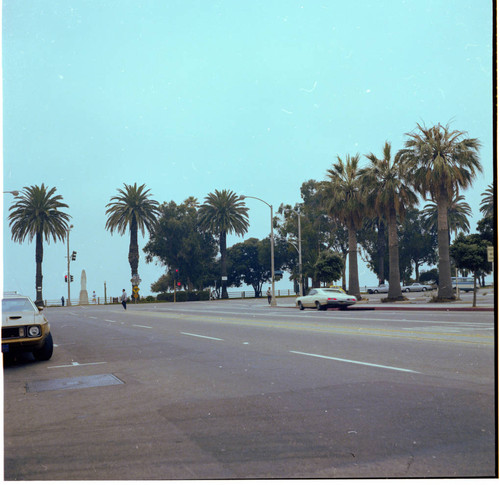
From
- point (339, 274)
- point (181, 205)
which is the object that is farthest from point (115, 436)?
point (181, 205)

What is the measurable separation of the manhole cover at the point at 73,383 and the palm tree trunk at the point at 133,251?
61.2m

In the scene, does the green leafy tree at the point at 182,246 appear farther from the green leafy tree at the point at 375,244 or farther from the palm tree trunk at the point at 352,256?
the palm tree trunk at the point at 352,256

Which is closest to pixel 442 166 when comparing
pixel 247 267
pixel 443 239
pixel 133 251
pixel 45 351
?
pixel 443 239

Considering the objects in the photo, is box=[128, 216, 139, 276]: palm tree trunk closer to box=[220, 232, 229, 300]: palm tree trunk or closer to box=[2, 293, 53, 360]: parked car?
box=[220, 232, 229, 300]: palm tree trunk

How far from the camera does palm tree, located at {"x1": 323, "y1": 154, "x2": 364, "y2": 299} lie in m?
49.1

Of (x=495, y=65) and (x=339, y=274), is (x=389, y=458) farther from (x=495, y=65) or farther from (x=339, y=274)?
(x=339, y=274)

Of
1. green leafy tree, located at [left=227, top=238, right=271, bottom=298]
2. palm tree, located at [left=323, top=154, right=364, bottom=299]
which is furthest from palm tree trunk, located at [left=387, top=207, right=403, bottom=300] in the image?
green leafy tree, located at [left=227, top=238, right=271, bottom=298]

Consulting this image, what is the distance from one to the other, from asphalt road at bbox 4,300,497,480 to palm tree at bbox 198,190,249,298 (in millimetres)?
66365

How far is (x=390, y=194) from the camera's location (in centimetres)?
4397

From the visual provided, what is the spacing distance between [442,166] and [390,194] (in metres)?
7.57

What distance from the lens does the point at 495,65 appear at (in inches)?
170

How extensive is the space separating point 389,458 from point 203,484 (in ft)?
5.44

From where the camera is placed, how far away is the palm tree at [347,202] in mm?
49062

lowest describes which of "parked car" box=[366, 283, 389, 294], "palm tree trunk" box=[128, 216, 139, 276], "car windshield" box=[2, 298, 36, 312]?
"parked car" box=[366, 283, 389, 294]
